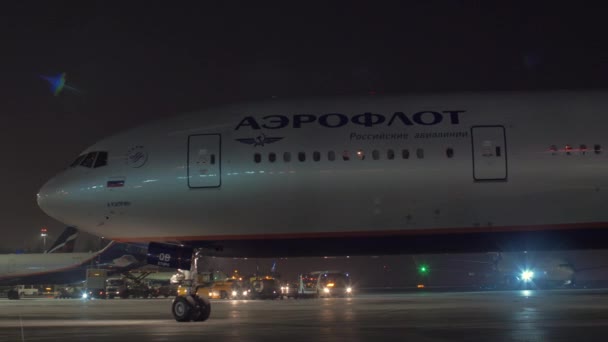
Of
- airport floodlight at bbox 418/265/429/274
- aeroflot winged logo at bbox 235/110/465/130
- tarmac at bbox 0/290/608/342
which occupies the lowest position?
tarmac at bbox 0/290/608/342

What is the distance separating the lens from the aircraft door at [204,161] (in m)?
20.2

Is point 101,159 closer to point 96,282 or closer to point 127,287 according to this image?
point 96,282

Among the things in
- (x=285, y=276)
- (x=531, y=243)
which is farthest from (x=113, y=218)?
(x=285, y=276)

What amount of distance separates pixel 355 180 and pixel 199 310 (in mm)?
5674

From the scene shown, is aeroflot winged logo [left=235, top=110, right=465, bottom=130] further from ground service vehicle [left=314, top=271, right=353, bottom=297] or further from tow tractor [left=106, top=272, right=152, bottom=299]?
tow tractor [left=106, top=272, right=152, bottom=299]

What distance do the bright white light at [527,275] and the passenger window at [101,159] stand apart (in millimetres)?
49262

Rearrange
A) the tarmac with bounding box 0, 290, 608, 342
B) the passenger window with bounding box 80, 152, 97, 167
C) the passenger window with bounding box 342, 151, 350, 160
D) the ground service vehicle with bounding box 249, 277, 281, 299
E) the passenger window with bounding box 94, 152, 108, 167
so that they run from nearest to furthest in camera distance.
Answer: the tarmac with bounding box 0, 290, 608, 342 → the passenger window with bounding box 342, 151, 350, 160 → the passenger window with bounding box 94, 152, 108, 167 → the passenger window with bounding box 80, 152, 97, 167 → the ground service vehicle with bounding box 249, 277, 281, 299

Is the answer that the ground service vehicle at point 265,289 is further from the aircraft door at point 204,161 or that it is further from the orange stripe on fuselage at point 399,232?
the aircraft door at point 204,161

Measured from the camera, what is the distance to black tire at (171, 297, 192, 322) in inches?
809

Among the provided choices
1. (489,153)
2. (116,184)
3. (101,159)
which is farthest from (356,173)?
(101,159)

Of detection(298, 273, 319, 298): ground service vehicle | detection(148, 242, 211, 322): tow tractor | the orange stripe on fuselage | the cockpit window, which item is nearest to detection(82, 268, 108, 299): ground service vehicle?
detection(298, 273, 319, 298): ground service vehicle

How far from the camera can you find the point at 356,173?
762 inches

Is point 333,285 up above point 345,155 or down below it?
below

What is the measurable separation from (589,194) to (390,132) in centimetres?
512
